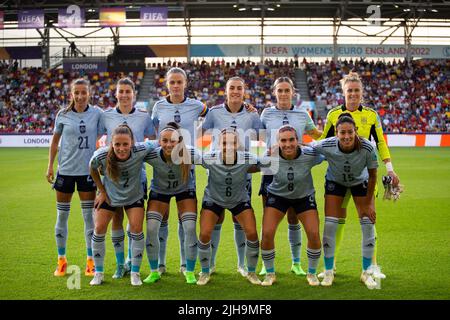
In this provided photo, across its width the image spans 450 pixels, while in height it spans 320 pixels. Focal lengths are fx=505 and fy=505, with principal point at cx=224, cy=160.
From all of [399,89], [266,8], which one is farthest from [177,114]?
[399,89]

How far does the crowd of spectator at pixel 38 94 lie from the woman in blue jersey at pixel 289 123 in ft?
85.7

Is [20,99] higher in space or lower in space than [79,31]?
lower

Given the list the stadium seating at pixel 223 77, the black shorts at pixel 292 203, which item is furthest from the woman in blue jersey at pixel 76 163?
the stadium seating at pixel 223 77

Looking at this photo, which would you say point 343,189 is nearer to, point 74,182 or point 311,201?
point 311,201

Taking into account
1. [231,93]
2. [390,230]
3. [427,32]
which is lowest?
[390,230]

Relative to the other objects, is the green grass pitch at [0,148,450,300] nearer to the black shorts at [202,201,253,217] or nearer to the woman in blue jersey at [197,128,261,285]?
the woman in blue jersey at [197,128,261,285]

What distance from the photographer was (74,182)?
583cm

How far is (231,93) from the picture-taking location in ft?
19.0
